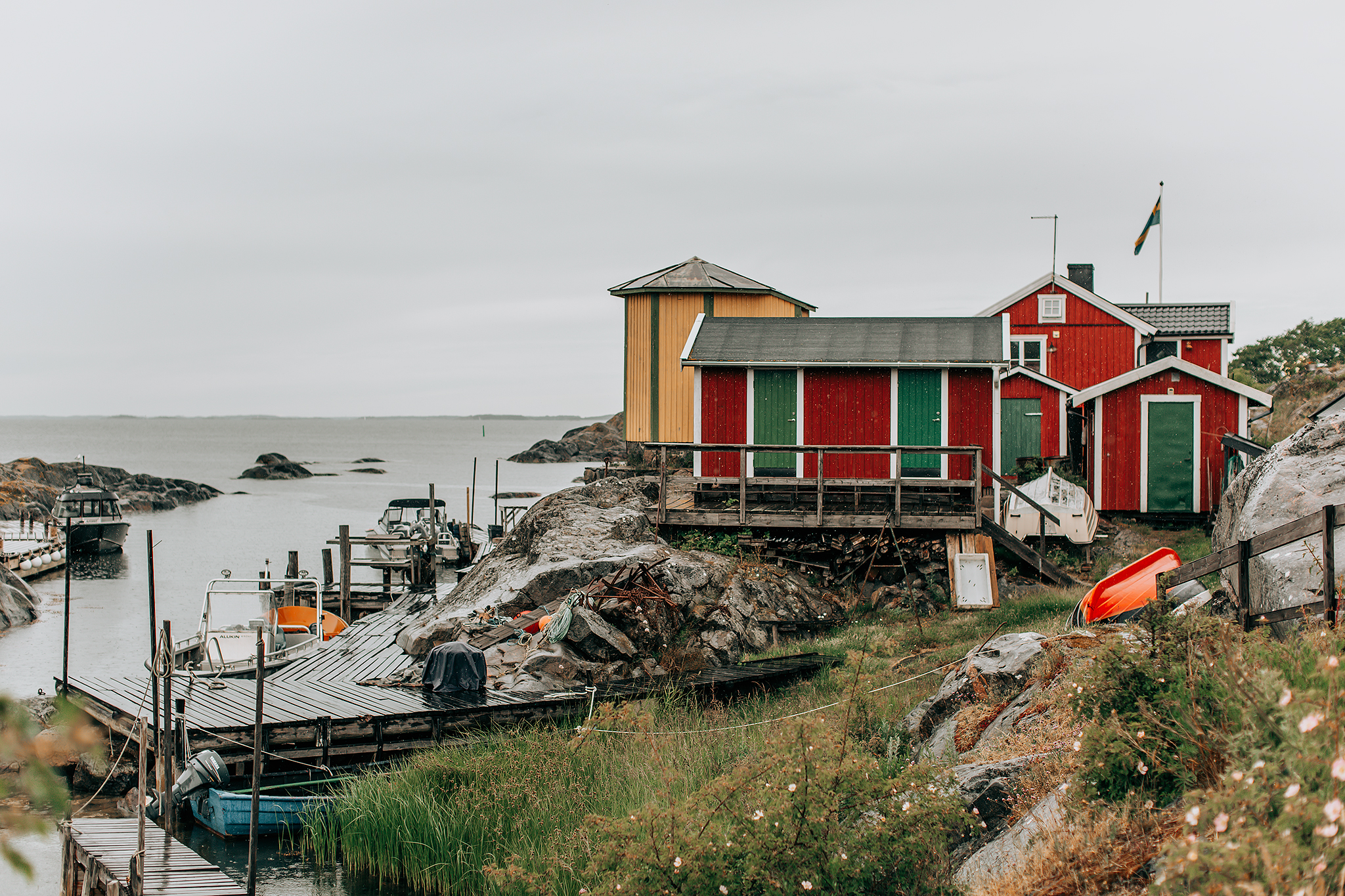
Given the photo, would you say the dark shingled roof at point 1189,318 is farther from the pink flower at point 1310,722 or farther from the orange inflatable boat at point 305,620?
the pink flower at point 1310,722

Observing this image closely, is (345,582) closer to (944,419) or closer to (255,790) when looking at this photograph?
(944,419)

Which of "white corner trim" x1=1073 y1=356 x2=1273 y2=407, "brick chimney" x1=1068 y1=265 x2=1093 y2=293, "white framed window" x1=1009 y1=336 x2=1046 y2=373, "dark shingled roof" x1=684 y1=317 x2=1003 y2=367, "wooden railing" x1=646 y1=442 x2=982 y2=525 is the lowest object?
"wooden railing" x1=646 y1=442 x2=982 y2=525

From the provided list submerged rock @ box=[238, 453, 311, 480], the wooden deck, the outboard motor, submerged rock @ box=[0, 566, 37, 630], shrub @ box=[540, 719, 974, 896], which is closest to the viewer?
shrub @ box=[540, 719, 974, 896]

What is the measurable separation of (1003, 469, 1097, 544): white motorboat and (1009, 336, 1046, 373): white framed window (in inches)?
429

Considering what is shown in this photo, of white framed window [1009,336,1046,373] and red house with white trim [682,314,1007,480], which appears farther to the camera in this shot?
white framed window [1009,336,1046,373]

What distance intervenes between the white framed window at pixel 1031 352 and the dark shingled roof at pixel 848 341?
9.52 meters

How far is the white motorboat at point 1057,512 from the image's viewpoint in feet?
63.7

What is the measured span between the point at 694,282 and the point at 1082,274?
13531 millimetres

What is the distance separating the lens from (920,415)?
19.5 m

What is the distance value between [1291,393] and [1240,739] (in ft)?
129

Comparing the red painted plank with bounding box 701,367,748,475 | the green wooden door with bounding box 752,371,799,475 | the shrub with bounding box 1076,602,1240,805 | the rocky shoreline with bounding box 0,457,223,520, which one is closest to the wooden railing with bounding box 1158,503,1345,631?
the shrub with bounding box 1076,602,1240,805

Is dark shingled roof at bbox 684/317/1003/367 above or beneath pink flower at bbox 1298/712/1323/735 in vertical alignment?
above

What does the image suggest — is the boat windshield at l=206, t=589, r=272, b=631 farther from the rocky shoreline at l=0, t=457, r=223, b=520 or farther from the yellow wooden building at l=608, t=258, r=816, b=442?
the rocky shoreline at l=0, t=457, r=223, b=520

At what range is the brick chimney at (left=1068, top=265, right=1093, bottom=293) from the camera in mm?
31469
